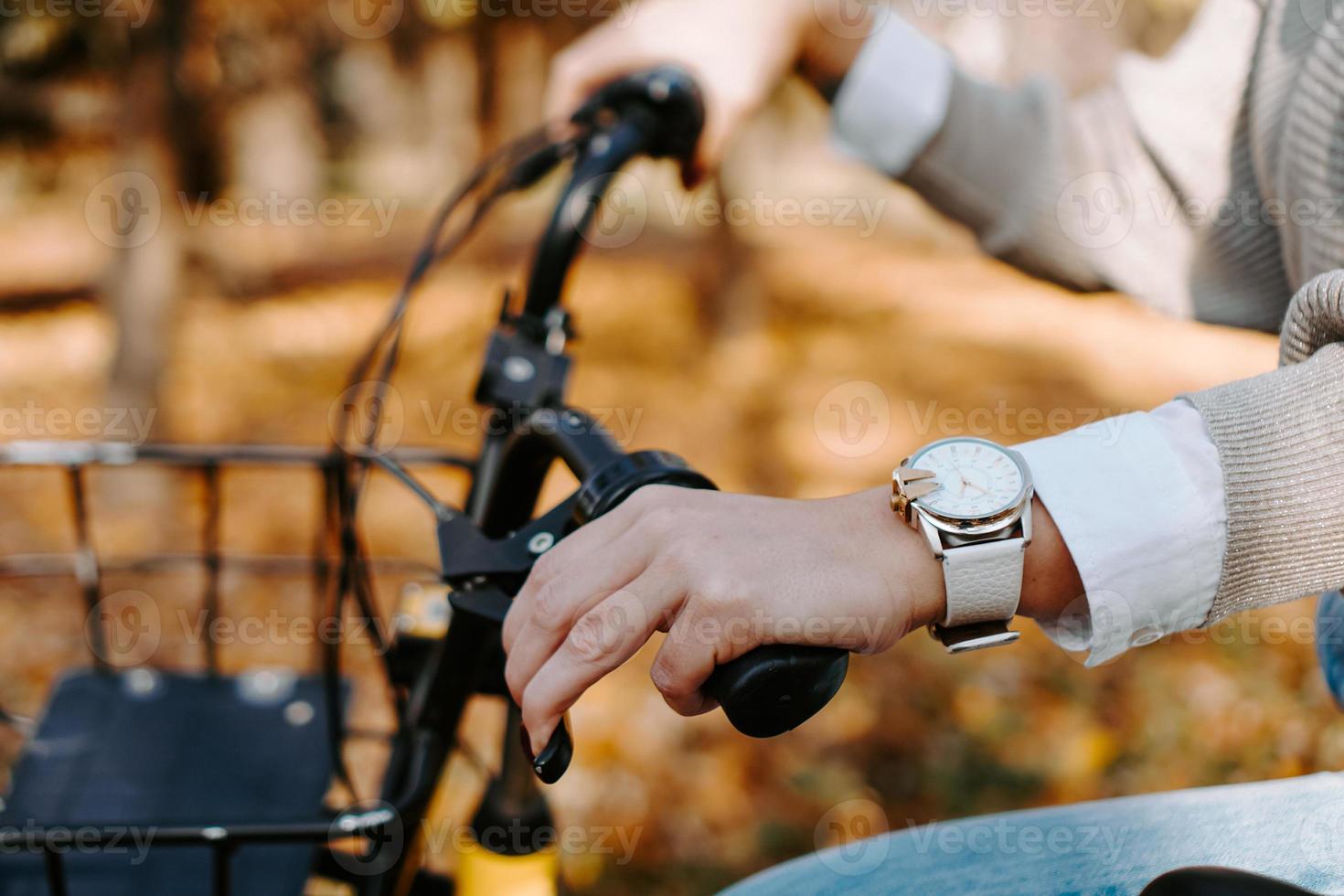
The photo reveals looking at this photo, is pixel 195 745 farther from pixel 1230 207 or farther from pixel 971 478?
pixel 1230 207

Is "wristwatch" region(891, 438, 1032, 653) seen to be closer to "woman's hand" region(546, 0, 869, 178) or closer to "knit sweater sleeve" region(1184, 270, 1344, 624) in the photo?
"knit sweater sleeve" region(1184, 270, 1344, 624)

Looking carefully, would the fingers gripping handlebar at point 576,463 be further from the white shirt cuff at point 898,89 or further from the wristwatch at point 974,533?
the white shirt cuff at point 898,89

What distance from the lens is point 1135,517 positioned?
88 cm

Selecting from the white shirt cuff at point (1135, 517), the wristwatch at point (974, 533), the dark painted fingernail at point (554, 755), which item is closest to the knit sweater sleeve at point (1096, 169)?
the white shirt cuff at point (1135, 517)

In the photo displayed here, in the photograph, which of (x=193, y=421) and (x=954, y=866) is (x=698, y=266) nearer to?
(x=193, y=421)

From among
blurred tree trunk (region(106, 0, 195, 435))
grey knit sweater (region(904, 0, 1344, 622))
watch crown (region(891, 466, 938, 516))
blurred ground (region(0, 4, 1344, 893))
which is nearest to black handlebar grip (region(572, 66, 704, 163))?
grey knit sweater (region(904, 0, 1344, 622))

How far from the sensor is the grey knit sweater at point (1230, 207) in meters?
0.91

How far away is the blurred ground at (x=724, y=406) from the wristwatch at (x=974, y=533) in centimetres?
141

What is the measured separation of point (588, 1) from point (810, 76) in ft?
11.5

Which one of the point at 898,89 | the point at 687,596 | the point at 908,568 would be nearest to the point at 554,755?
the point at 687,596

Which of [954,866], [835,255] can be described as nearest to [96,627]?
[954,866]

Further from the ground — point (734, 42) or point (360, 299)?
point (734, 42)

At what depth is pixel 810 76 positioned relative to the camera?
1.68 m

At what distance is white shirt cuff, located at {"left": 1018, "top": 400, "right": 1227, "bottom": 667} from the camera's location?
88cm
